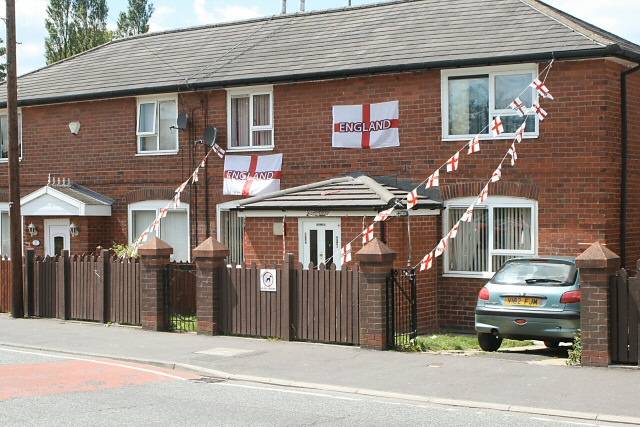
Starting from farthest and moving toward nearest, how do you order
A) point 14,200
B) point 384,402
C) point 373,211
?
point 14,200 < point 373,211 < point 384,402

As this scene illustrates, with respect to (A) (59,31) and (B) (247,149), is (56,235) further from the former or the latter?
(A) (59,31)

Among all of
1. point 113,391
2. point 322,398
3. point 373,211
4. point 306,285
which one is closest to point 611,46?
point 373,211

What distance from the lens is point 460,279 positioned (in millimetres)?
18250

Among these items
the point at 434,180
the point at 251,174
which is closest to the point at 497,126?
the point at 434,180

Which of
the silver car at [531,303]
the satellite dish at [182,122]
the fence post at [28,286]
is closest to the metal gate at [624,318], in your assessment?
the silver car at [531,303]

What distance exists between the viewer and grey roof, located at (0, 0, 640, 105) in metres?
17.8

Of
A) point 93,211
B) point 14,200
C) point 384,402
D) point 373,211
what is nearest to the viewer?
point 384,402

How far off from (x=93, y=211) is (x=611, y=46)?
1255 centimetres

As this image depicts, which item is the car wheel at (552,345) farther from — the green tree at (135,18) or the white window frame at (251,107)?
the green tree at (135,18)

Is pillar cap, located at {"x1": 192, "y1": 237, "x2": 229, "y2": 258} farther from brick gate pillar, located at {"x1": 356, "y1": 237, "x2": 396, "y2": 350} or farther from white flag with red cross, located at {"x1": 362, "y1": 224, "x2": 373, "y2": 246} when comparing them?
brick gate pillar, located at {"x1": 356, "y1": 237, "x2": 396, "y2": 350}

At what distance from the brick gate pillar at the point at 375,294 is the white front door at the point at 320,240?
341cm

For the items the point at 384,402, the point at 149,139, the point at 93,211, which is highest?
the point at 149,139

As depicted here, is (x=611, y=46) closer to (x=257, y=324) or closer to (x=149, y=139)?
→ (x=257, y=324)

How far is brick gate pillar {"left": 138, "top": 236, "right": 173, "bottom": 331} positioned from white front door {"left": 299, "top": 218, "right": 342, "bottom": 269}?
264cm
